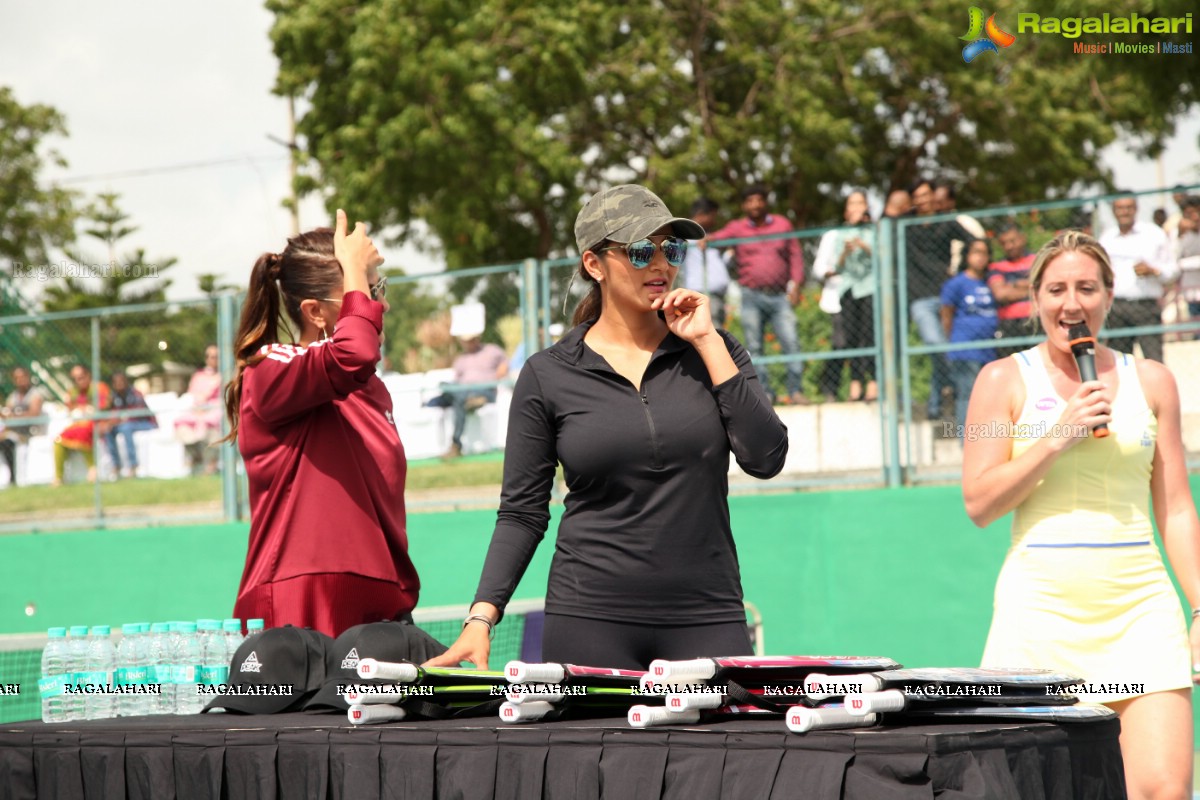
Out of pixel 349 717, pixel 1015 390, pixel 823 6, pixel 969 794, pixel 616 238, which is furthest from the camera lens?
pixel 823 6

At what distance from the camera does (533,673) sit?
2717mm

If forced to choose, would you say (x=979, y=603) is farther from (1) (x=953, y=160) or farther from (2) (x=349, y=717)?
(1) (x=953, y=160)

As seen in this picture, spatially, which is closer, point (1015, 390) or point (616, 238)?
point (616, 238)

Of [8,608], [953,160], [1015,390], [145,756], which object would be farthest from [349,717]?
[953,160]

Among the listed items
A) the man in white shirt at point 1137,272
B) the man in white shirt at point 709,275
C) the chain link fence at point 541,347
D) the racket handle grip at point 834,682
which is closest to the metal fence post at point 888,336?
the chain link fence at point 541,347

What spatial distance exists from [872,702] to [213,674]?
6.53ft

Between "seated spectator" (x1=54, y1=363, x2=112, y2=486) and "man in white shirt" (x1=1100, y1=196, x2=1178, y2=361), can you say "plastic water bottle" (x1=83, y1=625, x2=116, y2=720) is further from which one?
"seated spectator" (x1=54, y1=363, x2=112, y2=486)

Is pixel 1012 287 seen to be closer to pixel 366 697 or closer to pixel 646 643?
pixel 646 643

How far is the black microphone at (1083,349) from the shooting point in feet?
13.4

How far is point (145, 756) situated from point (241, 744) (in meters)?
0.27

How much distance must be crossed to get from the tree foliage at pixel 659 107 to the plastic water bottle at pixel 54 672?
1852 cm

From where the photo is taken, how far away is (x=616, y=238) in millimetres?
3525

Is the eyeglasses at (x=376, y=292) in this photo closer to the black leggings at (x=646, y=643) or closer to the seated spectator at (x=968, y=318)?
the black leggings at (x=646, y=643)

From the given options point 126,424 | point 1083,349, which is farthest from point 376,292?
point 126,424
